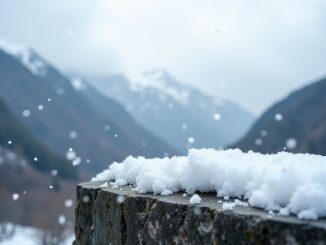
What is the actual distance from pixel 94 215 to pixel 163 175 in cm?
72

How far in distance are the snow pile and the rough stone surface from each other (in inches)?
2.4

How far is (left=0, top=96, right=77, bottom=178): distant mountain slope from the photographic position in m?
108

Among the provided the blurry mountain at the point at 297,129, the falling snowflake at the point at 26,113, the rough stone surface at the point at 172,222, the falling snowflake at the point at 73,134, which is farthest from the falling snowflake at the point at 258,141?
the rough stone surface at the point at 172,222

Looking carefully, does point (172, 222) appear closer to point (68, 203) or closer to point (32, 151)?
point (68, 203)

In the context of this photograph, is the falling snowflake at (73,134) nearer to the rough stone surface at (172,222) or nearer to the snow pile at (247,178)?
the rough stone surface at (172,222)

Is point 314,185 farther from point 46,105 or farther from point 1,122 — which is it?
point 46,105

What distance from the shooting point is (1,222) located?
62219 millimetres

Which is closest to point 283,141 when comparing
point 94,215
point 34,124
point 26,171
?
point 26,171

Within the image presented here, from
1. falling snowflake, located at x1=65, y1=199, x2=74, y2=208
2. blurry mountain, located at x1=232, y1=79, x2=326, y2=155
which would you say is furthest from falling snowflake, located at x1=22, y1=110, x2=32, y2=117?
falling snowflake, located at x1=65, y1=199, x2=74, y2=208

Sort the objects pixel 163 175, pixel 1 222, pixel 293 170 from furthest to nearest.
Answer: pixel 1 222 → pixel 163 175 → pixel 293 170

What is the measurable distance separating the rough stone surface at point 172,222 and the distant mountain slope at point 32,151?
349 ft

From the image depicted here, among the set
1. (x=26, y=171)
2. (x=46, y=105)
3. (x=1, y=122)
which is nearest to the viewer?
(x=26, y=171)

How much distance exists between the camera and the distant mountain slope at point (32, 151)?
108m

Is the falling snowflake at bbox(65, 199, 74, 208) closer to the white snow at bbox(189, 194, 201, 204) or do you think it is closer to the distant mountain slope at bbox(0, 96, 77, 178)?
the distant mountain slope at bbox(0, 96, 77, 178)
